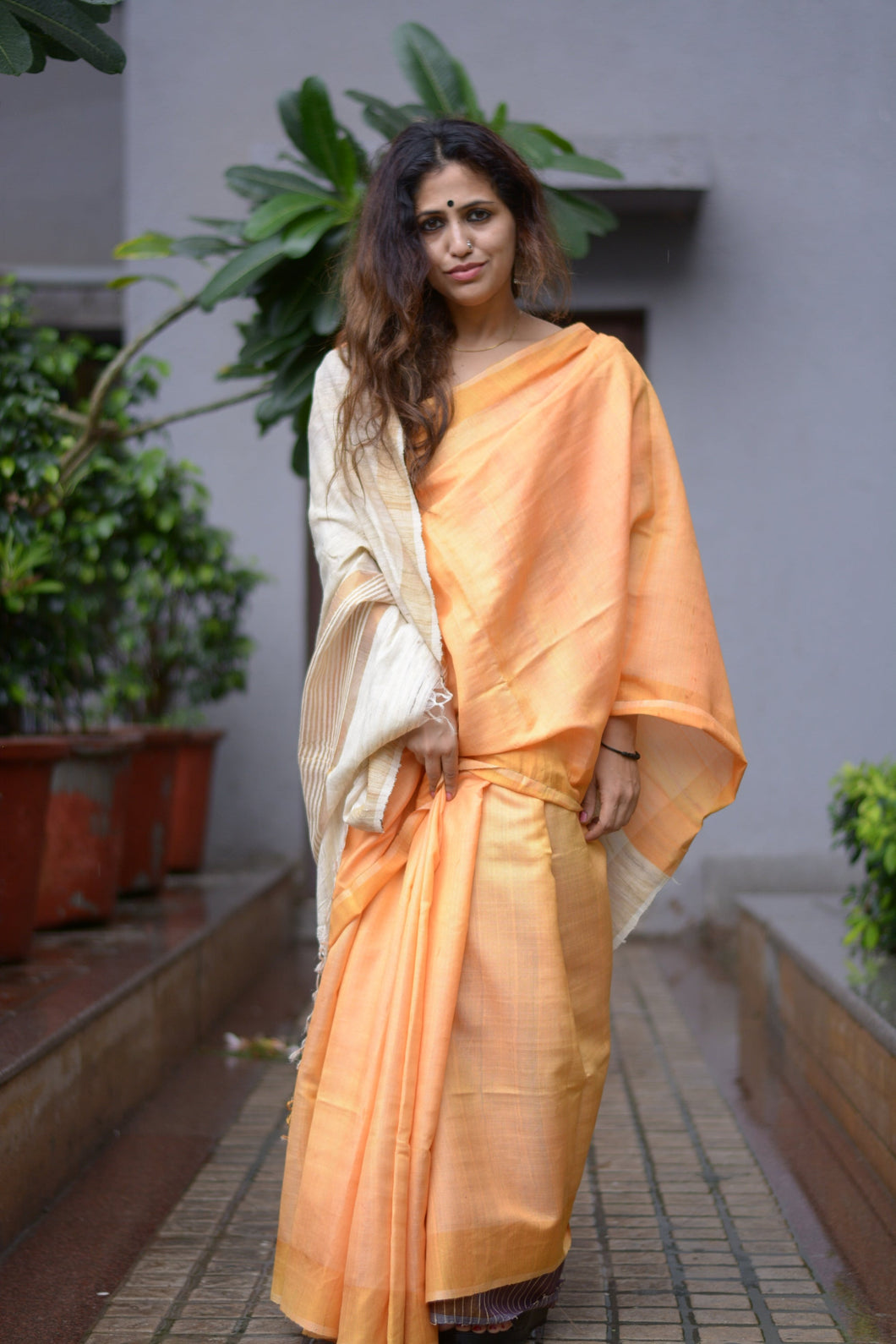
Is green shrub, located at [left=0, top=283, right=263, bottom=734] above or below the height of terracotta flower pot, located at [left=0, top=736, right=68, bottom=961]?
above

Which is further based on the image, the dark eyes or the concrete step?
the concrete step

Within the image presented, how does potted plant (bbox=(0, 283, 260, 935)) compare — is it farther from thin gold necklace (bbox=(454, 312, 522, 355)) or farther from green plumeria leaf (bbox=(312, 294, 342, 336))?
thin gold necklace (bbox=(454, 312, 522, 355))

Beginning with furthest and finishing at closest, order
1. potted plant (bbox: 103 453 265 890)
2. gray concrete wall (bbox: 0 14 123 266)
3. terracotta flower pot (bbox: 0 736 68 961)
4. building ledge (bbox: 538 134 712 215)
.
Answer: gray concrete wall (bbox: 0 14 123 266) < building ledge (bbox: 538 134 712 215) < potted plant (bbox: 103 453 265 890) < terracotta flower pot (bbox: 0 736 68 961)

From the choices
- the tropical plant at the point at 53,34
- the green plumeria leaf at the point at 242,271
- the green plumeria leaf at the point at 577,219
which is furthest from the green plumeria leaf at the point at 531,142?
the tropical plant at the point at 53,34

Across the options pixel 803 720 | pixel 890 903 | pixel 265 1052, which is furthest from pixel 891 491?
pixel 265 1052

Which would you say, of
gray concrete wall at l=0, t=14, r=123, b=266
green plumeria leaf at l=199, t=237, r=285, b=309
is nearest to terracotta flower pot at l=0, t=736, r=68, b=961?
green plumeria leaf at l=199, t=237, r=285, b=309

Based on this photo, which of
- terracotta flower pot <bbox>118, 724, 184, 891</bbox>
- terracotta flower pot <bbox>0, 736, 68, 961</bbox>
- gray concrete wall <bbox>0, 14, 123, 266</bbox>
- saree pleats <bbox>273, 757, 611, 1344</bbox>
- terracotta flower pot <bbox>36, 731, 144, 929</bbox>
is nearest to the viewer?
saree pleats <bbox>273, 757, 611, 1344</bbox>

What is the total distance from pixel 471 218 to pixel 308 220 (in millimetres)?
1547

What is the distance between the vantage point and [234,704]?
6148mm

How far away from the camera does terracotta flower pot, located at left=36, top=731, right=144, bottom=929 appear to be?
13.6ft

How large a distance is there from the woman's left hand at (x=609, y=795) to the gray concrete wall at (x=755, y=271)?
3836 mm

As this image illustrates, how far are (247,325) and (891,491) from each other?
10.8ft

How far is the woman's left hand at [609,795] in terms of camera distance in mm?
2227

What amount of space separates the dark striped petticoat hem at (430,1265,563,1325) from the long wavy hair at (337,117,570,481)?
1273 millimetres
